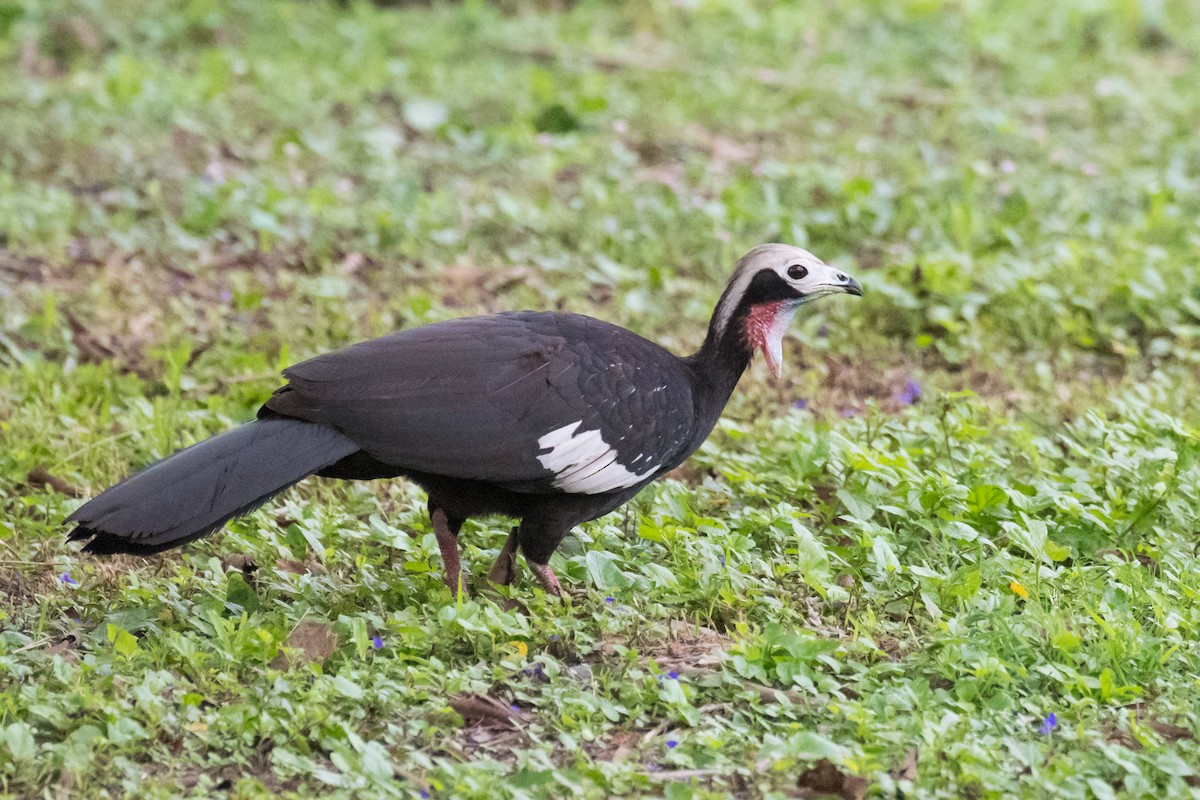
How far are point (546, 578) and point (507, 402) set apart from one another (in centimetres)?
56

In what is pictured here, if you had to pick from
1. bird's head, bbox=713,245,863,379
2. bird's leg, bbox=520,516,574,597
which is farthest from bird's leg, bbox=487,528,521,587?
bird's head, bbox=713,245,863,379

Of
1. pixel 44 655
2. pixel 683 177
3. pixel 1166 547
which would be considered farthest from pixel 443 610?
pixel 683 177

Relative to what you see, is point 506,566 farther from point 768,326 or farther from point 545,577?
point 768,326

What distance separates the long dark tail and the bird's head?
1297mm

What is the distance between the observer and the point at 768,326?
15.3 feet

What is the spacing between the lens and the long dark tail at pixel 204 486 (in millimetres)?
3744

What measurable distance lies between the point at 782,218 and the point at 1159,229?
189 cm

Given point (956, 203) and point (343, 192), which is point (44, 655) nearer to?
point (343, 192)

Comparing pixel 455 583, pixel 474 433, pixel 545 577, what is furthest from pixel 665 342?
pixel 474 433

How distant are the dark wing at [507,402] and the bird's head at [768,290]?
330mm

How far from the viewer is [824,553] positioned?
432cm

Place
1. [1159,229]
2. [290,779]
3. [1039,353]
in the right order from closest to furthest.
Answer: [290,779]
[1039,353]
[1159,229]

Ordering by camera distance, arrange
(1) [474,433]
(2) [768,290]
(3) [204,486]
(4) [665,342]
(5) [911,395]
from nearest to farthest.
→ 1. (3) [204,486]
2. (1) [474,433]
3. (2) [768,290]
4. (5) [911,395]
5. (4) [665,342]

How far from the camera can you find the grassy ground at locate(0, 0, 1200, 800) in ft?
11.8
